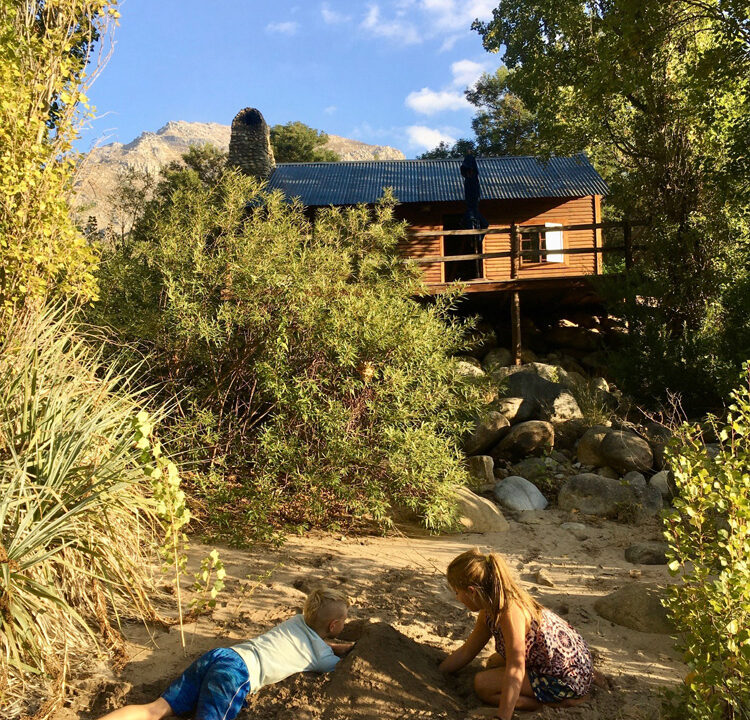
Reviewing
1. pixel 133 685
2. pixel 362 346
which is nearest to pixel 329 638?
pixel 133 685

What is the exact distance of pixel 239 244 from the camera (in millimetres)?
6547

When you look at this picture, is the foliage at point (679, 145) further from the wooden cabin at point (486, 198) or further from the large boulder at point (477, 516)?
the wooden cabin at point (486, 198)

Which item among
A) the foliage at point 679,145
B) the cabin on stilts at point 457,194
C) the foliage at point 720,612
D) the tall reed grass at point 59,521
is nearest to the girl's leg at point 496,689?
the foliage at point 720,612

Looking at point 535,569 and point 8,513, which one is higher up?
point 8,513

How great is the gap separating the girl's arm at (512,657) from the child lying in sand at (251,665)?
902 millimetres

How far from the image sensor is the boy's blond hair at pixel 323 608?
3760 millimetres

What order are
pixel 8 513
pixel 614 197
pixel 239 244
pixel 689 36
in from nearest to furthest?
1. pixel 8 513
2. pixel 239 244
3. pixel 689 36
4. pixel 614 197

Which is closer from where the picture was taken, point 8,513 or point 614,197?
point 8,513

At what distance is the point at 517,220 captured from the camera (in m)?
19.2

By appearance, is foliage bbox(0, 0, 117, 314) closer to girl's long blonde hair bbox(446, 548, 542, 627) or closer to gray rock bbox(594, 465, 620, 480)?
girl's long blonde hair bbox(446, 548, 542, 627)

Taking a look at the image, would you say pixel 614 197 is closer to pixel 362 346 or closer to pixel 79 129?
pixel 362 346

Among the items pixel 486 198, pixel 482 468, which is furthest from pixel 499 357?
pixel 486 198

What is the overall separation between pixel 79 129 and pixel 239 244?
5.71ft

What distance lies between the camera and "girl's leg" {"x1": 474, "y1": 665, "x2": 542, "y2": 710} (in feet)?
11.8
